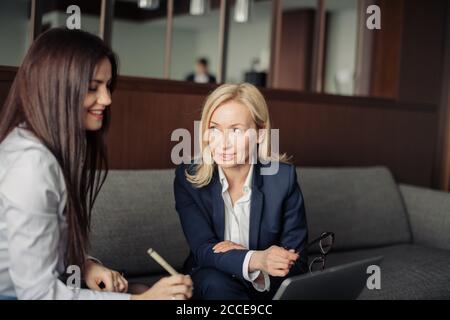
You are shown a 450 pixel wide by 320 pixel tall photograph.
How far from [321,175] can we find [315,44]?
1.07 meters

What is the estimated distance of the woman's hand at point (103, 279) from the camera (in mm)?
1338

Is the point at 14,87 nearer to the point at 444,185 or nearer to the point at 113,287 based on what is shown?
the point at 113,287

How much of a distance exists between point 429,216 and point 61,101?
87.8 inches

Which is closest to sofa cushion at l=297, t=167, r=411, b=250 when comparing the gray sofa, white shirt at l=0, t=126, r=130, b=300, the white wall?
the gray sofa

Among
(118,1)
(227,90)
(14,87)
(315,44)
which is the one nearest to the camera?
(14,87)

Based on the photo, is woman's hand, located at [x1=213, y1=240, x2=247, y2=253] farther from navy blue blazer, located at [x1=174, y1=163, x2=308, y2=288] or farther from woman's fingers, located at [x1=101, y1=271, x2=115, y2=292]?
woman's fingers, located at [x1=101, y1=271, x2=115, y2=292]

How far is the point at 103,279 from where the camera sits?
53.2 inches

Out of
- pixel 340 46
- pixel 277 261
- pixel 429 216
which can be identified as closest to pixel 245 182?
pixel 277 261

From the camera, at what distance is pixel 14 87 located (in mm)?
1235

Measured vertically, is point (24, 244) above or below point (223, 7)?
below

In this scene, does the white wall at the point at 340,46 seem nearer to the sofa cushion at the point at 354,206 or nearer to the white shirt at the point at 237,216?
the sofa cushion at the point at 354,206

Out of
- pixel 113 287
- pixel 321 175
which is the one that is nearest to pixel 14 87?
pixel 113 287

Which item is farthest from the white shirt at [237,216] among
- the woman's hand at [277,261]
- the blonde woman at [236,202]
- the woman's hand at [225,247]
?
the woman's hand at [277,261]

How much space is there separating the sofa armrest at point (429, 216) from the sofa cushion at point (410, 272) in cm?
16
